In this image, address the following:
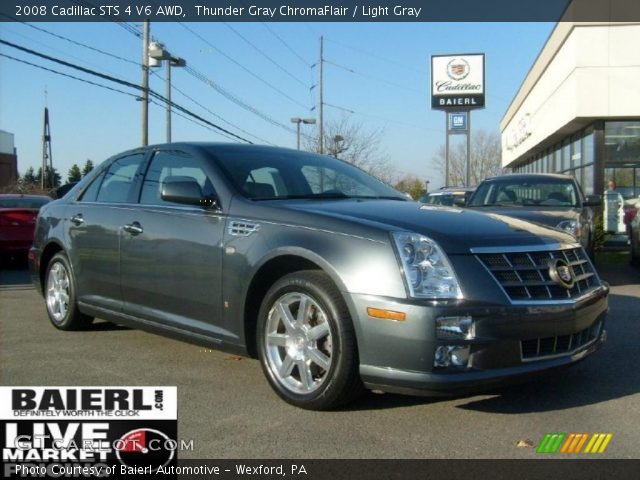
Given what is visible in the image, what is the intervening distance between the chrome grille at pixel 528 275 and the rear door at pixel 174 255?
1735mm

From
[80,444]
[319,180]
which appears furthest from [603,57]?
[80,444]

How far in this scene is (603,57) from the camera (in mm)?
18031

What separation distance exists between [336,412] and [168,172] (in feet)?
7.78

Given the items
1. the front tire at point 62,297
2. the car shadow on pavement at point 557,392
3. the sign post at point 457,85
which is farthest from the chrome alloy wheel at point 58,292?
the sign post at point 457,85

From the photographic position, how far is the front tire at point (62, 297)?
6.12m

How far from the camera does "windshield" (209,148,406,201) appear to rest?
4.93 m

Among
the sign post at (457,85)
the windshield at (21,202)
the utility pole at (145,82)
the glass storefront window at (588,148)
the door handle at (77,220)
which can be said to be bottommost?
the door handle at (77,220)

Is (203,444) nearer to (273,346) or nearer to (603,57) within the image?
(273,346)

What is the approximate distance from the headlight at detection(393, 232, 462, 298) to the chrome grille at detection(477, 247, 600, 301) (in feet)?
0.77

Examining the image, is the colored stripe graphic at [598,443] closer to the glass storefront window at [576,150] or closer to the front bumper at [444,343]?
the front bumper at [444,343]

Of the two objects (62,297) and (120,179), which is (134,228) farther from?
(62,297)

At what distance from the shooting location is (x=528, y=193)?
32.4 ft

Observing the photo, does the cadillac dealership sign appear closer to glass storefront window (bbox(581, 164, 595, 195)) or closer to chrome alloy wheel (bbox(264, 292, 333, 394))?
glass storefront window (bbox(581, 164, 595, 195))

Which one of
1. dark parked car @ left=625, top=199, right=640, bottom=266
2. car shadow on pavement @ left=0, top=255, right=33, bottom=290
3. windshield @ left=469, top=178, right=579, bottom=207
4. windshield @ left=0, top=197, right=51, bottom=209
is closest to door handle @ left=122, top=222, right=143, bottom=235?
car shadow on pavement @ left=0, top=255, right=33, bottom=290
